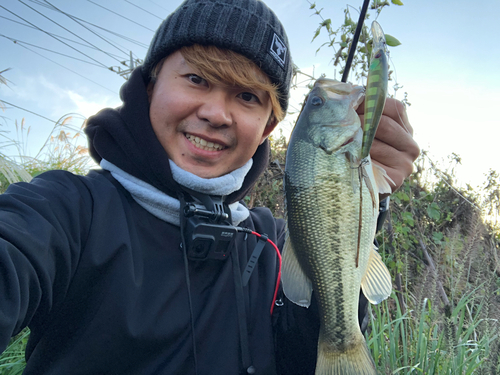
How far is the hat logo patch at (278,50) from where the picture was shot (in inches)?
76.8

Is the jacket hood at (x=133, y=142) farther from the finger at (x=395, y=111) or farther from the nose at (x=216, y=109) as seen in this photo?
the finger at (x=395, y=111)

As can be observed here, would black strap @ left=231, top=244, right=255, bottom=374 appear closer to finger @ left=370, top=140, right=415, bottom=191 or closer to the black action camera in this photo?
the black action camera

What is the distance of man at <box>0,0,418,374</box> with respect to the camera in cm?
136

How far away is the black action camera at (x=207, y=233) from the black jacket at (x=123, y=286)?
0.32 ft

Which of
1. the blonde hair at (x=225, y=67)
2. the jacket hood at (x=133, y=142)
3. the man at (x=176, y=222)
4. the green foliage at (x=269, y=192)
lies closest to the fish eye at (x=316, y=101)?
the man at (x=176, y=222)

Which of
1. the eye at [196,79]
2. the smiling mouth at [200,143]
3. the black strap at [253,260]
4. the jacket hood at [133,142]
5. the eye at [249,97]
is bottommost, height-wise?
the black strap at [253,260]

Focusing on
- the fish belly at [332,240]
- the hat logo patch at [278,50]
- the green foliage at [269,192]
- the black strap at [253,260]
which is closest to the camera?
the fish belly at [332,240]

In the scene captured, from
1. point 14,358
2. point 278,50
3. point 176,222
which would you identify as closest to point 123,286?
point 176,222

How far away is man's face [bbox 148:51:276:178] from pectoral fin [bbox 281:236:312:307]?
0.69 m

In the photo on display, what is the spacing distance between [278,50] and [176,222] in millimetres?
1139

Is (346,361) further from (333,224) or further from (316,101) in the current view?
(316,101)

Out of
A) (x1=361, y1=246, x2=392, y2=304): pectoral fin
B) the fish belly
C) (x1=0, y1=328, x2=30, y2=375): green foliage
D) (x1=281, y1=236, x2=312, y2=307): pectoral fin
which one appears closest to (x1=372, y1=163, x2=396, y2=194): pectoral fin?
the fish belly

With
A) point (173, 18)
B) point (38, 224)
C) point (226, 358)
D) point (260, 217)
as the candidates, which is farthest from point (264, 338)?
point (173, 18)

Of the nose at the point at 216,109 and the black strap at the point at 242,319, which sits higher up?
the nose at the point at 216,109
